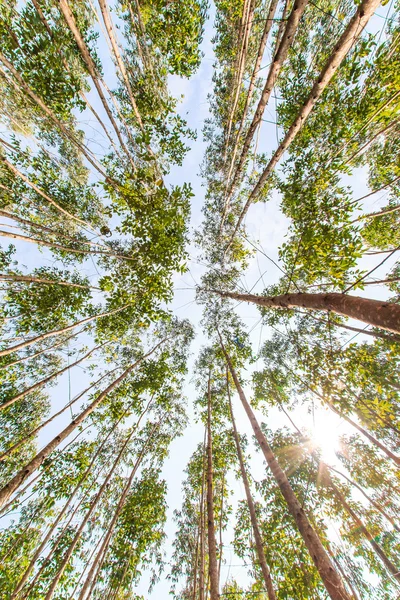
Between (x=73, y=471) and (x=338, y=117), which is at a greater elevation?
(x=338, y=117)

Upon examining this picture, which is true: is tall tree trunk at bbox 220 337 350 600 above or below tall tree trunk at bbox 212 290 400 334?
below

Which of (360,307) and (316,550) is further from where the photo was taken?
(316,550)

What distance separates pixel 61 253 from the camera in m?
8.35

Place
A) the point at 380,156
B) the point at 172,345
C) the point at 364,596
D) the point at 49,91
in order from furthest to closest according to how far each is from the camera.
A: the point at 172,345, the point at 364,596, the point at 380,156, the point at 49,91

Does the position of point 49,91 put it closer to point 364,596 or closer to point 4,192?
point 4,192

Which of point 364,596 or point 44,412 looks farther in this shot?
point 44,412

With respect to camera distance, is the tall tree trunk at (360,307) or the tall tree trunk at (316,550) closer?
the tall tree trunk at (360,307)

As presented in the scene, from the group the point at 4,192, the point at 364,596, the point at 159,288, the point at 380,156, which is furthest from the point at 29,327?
the point at 364,596

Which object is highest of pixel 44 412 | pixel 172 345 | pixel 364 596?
pixel 172 345

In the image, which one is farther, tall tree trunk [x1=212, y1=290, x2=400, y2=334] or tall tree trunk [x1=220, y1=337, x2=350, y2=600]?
tall tree trunk [x1=220, y1=337, x2=350, y2=600]

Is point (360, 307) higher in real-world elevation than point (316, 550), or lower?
higher

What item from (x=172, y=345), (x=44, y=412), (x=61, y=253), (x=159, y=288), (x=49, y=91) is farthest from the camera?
(x=172, y=345)

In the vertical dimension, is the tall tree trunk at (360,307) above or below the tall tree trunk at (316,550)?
above

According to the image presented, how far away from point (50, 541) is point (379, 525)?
1142 cm
